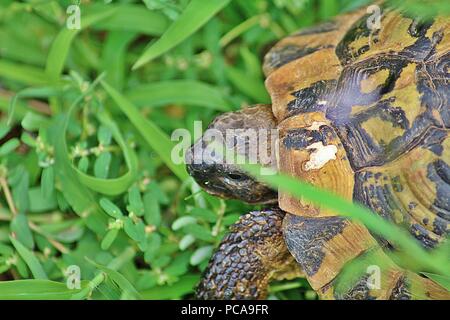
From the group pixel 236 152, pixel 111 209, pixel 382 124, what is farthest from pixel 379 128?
pixel 111 209

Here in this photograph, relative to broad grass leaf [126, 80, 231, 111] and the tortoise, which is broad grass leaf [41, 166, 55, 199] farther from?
the tortoise

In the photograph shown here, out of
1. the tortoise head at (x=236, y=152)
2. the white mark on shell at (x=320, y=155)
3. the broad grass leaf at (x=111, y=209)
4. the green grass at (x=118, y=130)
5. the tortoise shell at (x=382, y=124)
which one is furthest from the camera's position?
the green grass at (x=118, y=130)

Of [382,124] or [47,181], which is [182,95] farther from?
[382,124]

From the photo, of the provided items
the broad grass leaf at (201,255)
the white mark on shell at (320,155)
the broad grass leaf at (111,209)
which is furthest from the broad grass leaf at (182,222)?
the white mark on shell at (320,155)

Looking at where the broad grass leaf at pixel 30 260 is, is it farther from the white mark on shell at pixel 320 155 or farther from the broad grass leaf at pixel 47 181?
the white mark on shell at pixel 320 155

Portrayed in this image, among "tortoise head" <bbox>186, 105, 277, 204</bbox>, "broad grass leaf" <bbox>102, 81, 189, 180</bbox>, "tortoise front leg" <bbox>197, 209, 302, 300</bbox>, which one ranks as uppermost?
"broad grass leaf" <bbox>102, 81, 189, 180</bbox>

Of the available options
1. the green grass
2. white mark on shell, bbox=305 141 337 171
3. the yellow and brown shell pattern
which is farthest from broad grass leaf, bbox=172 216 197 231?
white mark on shell, bbox=305 141 337 171
